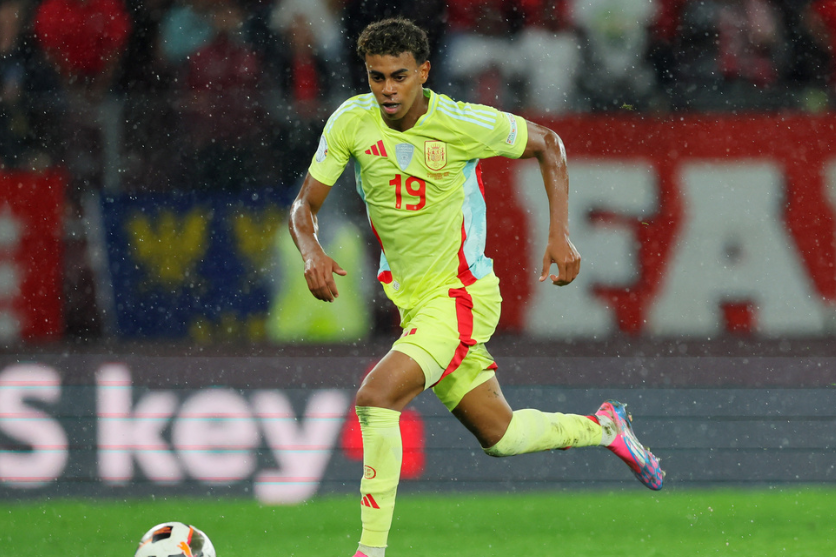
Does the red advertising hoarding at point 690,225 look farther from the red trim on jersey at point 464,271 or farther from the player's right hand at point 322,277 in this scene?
the player's right hand at point 322,277

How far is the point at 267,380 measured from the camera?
5.67 meters

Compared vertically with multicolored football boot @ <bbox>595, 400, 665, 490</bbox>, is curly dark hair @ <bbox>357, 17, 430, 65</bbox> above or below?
above

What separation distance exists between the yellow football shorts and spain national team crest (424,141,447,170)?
0.40 meters

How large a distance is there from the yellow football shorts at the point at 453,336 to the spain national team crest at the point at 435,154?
40 cm

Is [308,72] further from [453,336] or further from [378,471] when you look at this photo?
[378,471]

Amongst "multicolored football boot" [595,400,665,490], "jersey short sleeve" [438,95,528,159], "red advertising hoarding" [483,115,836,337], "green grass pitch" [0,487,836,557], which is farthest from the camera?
"red advertising hoarding" [483,115,836,337]

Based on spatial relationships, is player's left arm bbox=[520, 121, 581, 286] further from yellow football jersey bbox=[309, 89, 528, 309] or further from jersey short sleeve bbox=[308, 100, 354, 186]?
jersey short sleeve bbox=[308, 100, 354, 186]

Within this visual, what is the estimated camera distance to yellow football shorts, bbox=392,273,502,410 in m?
3.59

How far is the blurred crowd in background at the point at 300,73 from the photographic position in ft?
20.4

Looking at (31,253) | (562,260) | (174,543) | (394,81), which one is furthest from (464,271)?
(31,253)

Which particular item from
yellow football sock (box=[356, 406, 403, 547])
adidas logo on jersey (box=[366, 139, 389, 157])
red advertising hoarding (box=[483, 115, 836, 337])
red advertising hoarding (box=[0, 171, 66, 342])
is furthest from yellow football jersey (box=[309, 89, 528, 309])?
red advertising hoarding (box=[0, 171, 66, 342])

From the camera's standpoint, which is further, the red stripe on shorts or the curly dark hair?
the red stripe on shorts

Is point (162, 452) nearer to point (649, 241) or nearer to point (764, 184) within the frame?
point (649, 241)

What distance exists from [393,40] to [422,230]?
2.01 feet
